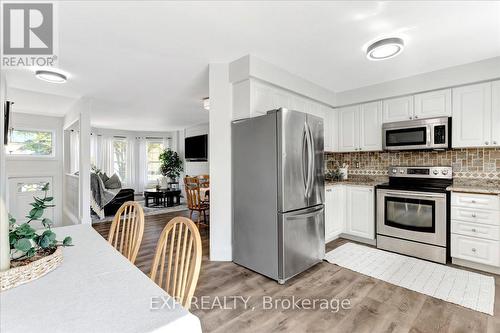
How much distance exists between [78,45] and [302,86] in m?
2.67

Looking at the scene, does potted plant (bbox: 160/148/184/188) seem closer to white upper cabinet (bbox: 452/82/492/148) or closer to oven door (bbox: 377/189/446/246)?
oven door (bbox: 377/189/446/246)

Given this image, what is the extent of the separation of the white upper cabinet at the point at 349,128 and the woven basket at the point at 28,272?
3.93m

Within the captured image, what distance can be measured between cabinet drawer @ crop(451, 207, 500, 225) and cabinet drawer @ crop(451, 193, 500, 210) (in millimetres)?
46

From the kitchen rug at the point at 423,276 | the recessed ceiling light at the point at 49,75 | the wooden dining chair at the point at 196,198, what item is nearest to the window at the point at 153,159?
the wooden dining chair at the point at 196,198

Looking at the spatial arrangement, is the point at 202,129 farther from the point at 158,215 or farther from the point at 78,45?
the point at 78,45

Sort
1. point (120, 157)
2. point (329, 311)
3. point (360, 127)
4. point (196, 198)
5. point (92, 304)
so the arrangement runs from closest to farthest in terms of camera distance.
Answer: point (92, 304) → point (329, 311) → point (360, 127) → point (196, 198) → point (120, 157)

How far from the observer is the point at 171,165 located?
821cm

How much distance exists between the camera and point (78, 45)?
2.39 meters

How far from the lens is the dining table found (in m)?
0.70

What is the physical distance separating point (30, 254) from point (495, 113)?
4325 millimetres

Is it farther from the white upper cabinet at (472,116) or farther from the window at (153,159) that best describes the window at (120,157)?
the white upper cabinet at (472,116)

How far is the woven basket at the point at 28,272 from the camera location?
2.90 ft

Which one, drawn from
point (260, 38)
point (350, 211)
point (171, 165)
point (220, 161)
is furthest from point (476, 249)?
point (171, 165)

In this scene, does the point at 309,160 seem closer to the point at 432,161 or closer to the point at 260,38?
the point at 260,38
